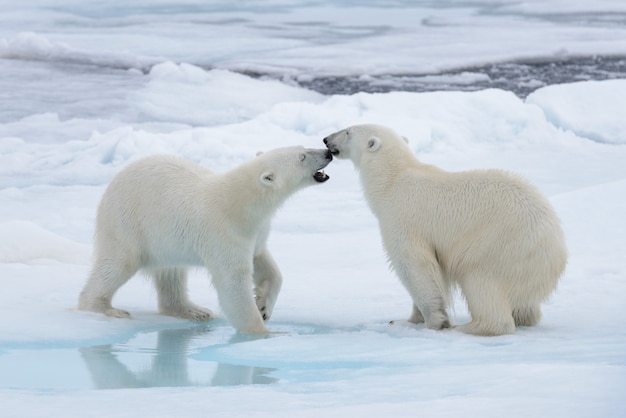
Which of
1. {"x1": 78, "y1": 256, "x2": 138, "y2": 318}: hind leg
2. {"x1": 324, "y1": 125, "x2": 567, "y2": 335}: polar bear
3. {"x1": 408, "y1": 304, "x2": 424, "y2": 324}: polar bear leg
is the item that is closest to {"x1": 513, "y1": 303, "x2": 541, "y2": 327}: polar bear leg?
{"x1": 324, "y1": 125, "x2": 567, "y2": 335}: polar bear

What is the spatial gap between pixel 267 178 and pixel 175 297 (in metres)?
0.93

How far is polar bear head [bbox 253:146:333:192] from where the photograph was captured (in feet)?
15.4

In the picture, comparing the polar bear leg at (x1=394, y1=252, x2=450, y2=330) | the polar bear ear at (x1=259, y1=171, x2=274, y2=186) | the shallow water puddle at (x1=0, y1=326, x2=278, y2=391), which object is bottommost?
the shallow water puddle at (x1=0, y1=326, x2=278, y2=391)

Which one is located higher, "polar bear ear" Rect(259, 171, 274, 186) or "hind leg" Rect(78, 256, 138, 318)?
"polar bear ear" Rect(259, 171, 274, 186)

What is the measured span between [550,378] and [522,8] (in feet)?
49.0

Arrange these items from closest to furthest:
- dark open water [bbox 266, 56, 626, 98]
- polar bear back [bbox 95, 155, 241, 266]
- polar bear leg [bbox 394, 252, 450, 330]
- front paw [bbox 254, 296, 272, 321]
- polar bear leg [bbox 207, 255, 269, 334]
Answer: polar bear leg [bbox 394, 252, 450, 330] → polar bear leg [bbox 207, 255, 269, 334] → polar bear back [bbox 95, 155, 241, 266] → front paw [bbox 254, 296, 272, 321] → dark open water [bbox 266, 56, 626, 98]

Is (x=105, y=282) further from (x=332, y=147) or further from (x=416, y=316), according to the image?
(x=416, y=316)

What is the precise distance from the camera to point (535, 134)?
1195cm

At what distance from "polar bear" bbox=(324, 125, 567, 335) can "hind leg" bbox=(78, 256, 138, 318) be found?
1.35 metres

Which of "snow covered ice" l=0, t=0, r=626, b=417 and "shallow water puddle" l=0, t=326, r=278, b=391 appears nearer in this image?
"snow covered ice" l=0, t=0, r=626, b=417

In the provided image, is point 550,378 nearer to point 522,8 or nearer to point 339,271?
point 339,271

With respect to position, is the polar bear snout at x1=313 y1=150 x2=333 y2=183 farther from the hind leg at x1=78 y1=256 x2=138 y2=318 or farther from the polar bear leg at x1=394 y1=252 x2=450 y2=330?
the hind leg at x1=78 y1=256 x2=138 y2=318

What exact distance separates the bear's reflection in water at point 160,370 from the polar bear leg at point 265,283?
37 centimetres

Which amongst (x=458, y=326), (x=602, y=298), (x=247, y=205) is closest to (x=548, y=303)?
(x=602, y=298)
